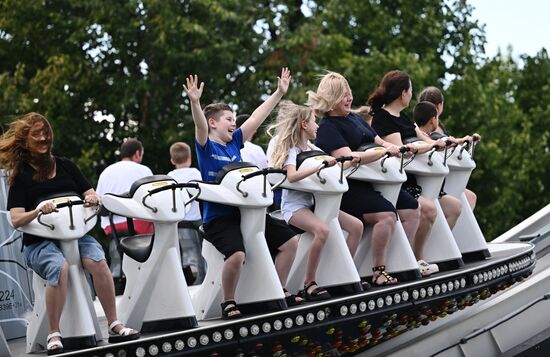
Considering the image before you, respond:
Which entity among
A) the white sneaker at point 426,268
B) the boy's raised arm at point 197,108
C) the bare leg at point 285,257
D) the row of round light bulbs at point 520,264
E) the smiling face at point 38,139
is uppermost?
the smiling face at point 38,139

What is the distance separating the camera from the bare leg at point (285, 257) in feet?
22.6

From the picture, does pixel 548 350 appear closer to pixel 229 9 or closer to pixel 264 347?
pixel 264 347

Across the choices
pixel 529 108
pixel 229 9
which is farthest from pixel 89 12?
pixel 529 108

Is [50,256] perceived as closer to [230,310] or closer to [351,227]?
[230,310]

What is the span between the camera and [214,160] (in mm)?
6750

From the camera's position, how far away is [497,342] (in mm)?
8766

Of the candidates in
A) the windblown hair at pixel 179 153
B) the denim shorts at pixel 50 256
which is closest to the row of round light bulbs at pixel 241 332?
the denim shorts at pixel 50 256

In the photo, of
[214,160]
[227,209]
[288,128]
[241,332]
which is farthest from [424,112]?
[241,332]

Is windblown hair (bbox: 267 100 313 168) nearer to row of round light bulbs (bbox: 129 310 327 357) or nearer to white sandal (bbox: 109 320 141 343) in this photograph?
row of round light bulbs (bbox: 129 310 327 357)

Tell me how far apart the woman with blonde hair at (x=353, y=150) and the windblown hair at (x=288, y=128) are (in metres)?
0.24

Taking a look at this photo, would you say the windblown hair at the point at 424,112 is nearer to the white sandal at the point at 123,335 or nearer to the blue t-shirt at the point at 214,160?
the blue t-shirt at the point at 214,160

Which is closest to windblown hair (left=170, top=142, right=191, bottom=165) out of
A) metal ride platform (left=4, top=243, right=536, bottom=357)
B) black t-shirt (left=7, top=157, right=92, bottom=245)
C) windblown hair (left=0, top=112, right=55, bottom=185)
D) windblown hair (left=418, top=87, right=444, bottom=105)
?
windblown hair (left=418, top=87, right=444, bottom=105)

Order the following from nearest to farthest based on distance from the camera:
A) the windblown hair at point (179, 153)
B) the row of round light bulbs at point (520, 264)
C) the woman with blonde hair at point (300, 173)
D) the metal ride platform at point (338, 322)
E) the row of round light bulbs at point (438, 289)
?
the metal ride platform at point (338, 322) < the woman with blonde hair at point (300, 173) < the row of round light bulbs at point (438, 289) < the row of round light bulbs at point (520, 264) < the windblown hair at point (179, 153)

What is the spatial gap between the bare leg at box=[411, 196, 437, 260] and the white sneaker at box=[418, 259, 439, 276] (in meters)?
0.14
